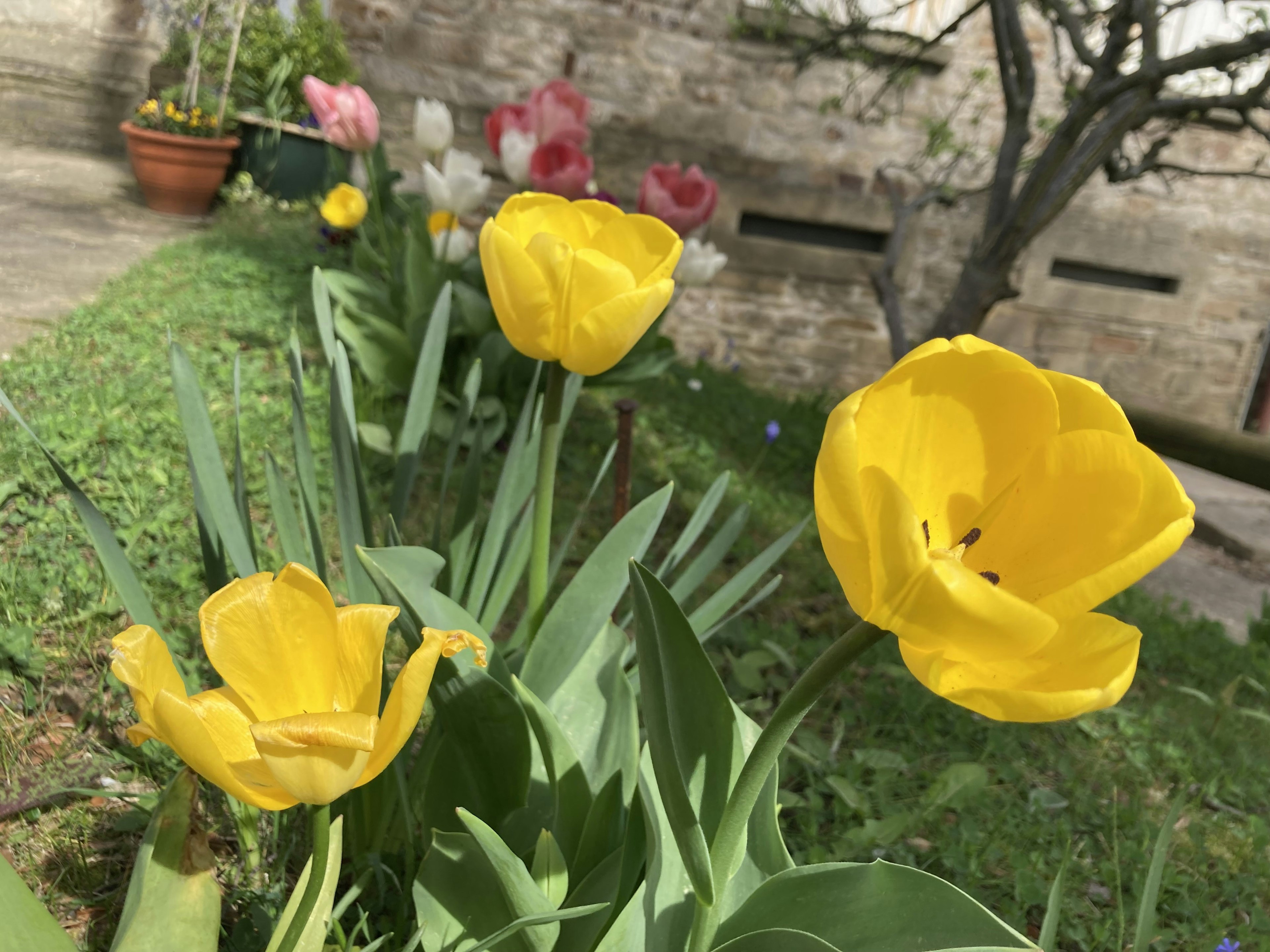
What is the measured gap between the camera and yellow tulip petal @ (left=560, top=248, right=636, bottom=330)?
809 mm

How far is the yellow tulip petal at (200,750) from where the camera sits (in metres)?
0.55

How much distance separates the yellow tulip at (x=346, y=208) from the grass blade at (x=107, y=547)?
1.85 meters

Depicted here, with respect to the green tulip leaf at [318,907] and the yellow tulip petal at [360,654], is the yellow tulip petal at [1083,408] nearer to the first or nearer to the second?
the yellow tulip petal at [360,654]

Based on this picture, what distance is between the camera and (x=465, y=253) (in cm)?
233

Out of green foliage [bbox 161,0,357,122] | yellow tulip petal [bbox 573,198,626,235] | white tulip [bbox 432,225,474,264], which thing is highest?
green foliage [bbox 161,0,357,122]

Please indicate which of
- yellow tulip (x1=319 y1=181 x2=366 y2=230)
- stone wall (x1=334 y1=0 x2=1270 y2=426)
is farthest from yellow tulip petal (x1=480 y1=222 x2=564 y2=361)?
stone wall (x1=334 y1=0 x2=1270 y2=426)

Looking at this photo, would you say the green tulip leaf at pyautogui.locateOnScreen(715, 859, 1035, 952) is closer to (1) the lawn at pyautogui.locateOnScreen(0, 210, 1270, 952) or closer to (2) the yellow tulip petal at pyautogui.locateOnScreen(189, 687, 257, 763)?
(2) the yellow tulip petal at pyautogui.locateOnScreen(189, 687, 257, 763)

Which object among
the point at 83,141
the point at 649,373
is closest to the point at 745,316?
the point at 649,373

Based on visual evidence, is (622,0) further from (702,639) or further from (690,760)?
(690,760)

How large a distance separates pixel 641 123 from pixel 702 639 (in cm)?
397

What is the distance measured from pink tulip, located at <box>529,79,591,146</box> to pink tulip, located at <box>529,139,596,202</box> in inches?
3.3

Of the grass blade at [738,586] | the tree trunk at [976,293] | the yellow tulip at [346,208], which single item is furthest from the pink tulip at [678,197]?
the grass blade at [738,586]

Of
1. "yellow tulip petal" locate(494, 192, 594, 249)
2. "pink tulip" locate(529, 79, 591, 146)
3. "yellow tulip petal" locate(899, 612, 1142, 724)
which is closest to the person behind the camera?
"yellow tulip petal" locate(899, 612, 1142, 724)

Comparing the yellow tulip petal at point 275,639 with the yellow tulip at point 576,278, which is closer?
the yellow tulip petal at point 275,639
